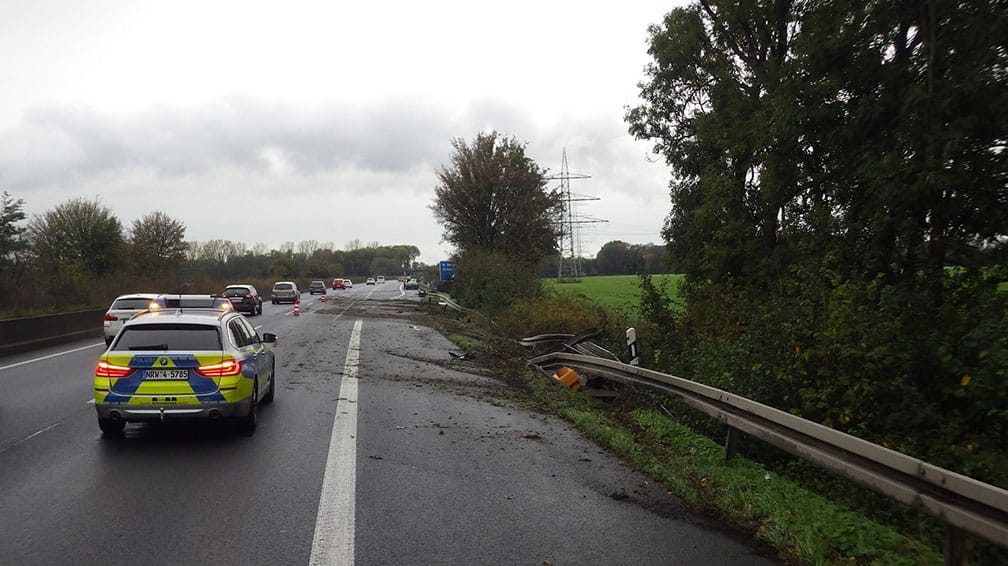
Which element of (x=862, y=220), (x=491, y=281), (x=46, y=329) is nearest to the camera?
(x=862, y=220)

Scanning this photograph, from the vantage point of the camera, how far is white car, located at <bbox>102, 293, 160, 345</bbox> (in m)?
20.2

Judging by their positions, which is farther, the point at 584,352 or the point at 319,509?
the point at 584,352

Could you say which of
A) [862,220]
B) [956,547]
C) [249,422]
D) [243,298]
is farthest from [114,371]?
[243,298]

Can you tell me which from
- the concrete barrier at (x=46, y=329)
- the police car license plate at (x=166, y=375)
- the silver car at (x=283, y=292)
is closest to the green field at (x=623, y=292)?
the police car license plate at (x=166, y=375)

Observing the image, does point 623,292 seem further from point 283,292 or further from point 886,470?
point 886,470

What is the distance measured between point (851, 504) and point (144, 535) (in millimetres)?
6067

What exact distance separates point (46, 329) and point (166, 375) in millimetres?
17150

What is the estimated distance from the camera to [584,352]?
16.1 metres

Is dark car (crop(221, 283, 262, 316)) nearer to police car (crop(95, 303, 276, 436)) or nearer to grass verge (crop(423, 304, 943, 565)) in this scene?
grass verge (crop(423, 304, 943, 565))

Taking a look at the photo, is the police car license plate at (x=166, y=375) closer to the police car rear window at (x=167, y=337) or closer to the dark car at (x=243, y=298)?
the police car rear window at (x=167, y=337)

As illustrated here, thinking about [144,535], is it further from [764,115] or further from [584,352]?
[764,115]

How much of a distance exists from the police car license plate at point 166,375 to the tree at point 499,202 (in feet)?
115

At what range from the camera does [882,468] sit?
4.95 m

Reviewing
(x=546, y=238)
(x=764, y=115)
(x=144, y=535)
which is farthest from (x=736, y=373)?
(x=546, y=238)
